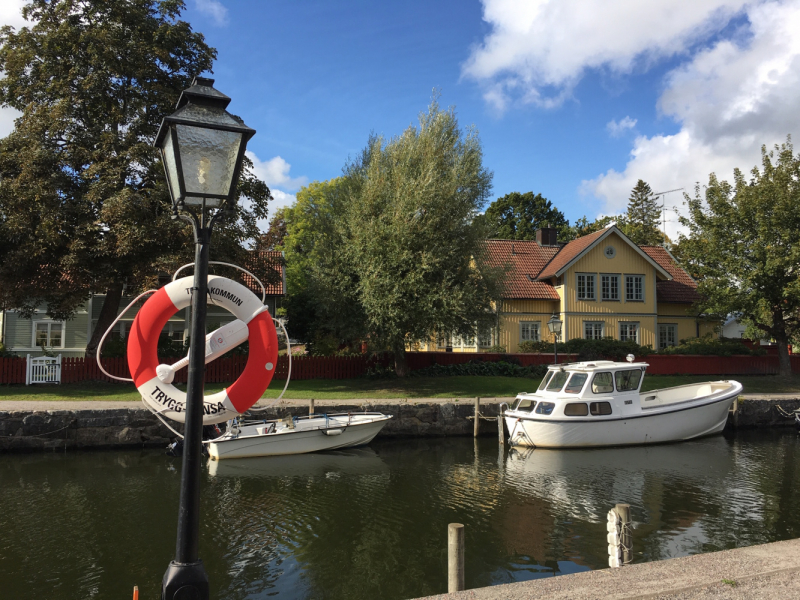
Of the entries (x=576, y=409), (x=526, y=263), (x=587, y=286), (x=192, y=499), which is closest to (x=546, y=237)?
(x=526, y=263)

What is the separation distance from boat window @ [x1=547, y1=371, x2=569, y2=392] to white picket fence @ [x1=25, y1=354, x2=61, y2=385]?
54.1 feet

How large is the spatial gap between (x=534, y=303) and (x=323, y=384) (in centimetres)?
1355

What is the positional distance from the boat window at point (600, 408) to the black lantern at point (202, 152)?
14.0 metres

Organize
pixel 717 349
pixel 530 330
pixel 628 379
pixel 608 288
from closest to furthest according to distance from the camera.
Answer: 1. pixel 628 379
2. pixel 717 349
3. pixel 530 330
4. pixel 608 288

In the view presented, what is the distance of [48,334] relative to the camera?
28.2 m

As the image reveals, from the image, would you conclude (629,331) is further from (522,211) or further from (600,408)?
(522,211)

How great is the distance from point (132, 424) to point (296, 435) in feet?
14.9

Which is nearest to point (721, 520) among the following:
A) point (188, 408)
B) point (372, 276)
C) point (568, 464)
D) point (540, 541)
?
point (540, 541)

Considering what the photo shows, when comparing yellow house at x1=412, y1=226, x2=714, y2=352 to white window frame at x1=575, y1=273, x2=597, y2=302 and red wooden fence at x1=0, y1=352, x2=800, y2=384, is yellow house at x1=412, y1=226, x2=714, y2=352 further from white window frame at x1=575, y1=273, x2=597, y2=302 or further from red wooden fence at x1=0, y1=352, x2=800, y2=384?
red wooden fence at x1=0, y1=352, x2=800, y2=384

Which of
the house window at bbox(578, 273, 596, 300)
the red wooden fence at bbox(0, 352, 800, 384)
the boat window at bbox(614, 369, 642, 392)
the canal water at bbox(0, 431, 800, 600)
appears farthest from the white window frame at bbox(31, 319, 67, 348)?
the house window at bbox(578, 273, 596, 300)

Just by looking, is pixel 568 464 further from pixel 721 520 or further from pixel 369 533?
pixel 369 533

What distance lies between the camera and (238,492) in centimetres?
1212

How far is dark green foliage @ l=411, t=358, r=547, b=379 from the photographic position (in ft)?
80.0

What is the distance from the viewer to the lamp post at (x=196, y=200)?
4.27 m
